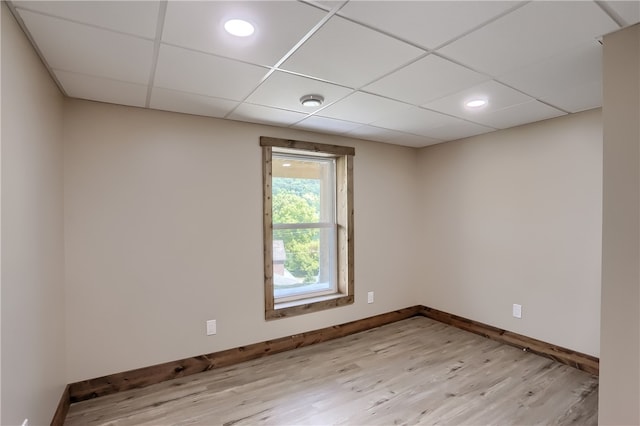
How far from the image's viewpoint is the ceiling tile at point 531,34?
1.42 metres

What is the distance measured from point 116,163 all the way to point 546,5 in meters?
2.88

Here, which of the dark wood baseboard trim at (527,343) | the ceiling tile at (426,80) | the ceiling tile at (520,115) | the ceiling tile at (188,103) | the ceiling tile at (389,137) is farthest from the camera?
the ceiling tile at (389,137)

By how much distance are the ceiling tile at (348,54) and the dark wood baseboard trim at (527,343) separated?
3007 mm

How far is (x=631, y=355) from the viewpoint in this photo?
63.0 inches

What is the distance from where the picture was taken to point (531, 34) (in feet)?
5.24

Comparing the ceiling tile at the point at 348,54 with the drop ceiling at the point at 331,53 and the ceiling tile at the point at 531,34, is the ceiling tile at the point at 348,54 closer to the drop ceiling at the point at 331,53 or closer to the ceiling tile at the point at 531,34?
the drop ceiling at the point at 331,53

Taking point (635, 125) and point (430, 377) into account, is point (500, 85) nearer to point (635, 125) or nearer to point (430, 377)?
point (635, 125)

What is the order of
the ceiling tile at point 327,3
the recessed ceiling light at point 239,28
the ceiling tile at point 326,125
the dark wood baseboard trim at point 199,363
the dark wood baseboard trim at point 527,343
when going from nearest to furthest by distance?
the ceiling tile at point 327,3
the recessed ceiling light at point 239,28
the dark wood baseboard trim at point 199,363
the dark wood baseboard trim at point 527,343
the ceiling tile at point 326,125

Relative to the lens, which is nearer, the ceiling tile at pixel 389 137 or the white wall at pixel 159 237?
the white wall at pixel 159 237

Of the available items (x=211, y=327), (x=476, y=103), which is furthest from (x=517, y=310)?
(x=211, y=327)

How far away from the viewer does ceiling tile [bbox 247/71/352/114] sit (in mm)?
2128

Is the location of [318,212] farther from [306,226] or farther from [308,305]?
[308,305]

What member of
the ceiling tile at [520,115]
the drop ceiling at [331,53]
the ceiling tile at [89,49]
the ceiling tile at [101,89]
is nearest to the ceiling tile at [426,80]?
the drop ceiling at [331,53]

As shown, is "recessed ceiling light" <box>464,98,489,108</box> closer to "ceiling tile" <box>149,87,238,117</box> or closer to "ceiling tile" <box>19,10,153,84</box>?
"ceiling tile" <box>149,87,238,117</box>
